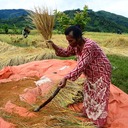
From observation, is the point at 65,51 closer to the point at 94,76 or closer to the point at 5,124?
the point at 94,76

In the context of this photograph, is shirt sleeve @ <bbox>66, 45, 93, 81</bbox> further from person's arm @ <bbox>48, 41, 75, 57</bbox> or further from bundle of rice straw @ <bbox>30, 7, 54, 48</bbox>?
bundle of rice straw @ <bbox>30, 7, 54, 48</bbox>

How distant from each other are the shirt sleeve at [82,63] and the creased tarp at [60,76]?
83 cm

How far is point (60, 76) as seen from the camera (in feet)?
19.5

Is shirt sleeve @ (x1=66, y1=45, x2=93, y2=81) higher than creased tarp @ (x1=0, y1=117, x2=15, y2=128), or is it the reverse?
shirt sleeve @ (x1=66, y1=45, x2=93, y2=81)

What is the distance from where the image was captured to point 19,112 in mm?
4617

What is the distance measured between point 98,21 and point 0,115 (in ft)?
159

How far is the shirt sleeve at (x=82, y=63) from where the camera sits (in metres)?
4.02

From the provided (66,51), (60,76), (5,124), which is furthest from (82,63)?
(60,76)

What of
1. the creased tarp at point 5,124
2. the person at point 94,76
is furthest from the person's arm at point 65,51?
the creased tarp at point 5,124

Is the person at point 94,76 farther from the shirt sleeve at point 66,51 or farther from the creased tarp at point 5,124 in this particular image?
the creased tarp at point 5,124

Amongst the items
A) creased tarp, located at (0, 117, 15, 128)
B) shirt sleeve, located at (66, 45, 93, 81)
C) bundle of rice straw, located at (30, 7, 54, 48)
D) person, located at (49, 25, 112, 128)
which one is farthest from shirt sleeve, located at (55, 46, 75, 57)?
bundle of rice straw, located at (30, 7, 54, 48)

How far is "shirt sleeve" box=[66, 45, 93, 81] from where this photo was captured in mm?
4023

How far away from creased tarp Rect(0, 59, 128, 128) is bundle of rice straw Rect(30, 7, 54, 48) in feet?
1.71

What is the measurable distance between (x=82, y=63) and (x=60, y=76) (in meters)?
1.92
